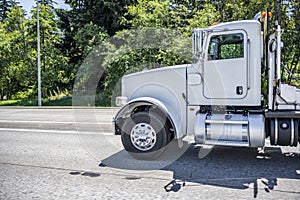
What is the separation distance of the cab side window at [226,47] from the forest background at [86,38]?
11223 millimetres

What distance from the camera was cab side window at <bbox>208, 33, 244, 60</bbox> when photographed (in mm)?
5949

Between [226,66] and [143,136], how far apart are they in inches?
79.8

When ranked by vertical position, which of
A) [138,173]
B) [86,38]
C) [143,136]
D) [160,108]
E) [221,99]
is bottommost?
[138,173]

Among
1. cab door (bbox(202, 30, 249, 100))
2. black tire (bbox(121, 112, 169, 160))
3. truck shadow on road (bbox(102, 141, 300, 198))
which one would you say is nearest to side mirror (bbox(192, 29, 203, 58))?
cab door (bbox(202, 30, 249, 100))

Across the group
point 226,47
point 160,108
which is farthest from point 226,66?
point 160,108

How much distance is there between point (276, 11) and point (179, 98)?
36.9ft

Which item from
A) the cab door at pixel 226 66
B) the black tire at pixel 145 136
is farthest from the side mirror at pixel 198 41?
the black tire at pixel 145 136

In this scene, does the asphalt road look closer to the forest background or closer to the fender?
the fender

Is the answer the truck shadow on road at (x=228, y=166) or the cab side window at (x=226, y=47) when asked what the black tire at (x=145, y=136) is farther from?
the cab side window at (x=226, y=47)

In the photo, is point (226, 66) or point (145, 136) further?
point (145, 136)

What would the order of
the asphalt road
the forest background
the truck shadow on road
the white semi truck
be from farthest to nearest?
the forest background
the white semi truck
the truck shadow on road
the asphalt road

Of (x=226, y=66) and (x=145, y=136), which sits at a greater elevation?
(x=226, y=66)

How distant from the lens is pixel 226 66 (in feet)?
19.7

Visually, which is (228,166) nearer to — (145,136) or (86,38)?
(145,136)
